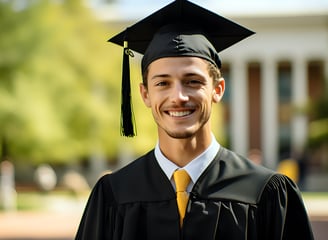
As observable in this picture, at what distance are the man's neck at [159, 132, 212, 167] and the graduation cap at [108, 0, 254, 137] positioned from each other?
0.31 meters

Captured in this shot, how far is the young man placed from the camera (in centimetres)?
270

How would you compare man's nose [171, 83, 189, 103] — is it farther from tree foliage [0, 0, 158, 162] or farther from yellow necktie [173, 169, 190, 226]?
tree foliage [0, 0, 158, 162]

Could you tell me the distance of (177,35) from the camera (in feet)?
9.49

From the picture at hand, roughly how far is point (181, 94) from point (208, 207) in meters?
0.44

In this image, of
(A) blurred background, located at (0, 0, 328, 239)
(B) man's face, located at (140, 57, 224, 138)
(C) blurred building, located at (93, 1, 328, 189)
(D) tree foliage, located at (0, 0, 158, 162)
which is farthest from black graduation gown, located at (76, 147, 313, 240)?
(C) blurred building, located at (93, 1, 328, 189)

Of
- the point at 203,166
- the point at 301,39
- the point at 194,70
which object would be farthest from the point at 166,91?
the point at 301,39

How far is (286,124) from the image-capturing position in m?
48.2

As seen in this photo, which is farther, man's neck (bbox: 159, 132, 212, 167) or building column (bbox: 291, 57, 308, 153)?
building column (bbox: 291, 57, 308, 153)

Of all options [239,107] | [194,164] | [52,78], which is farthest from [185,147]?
[239,107]

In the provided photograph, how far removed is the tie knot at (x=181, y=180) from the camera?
9.07ft

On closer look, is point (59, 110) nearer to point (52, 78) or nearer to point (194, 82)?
point (52, 78)

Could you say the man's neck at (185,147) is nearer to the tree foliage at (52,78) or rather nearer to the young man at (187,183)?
the young man at (187,183)

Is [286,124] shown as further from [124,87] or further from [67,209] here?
[124,87]

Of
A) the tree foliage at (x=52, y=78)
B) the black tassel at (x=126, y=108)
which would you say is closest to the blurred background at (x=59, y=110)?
the tree foliage at (x=52, y=78)
